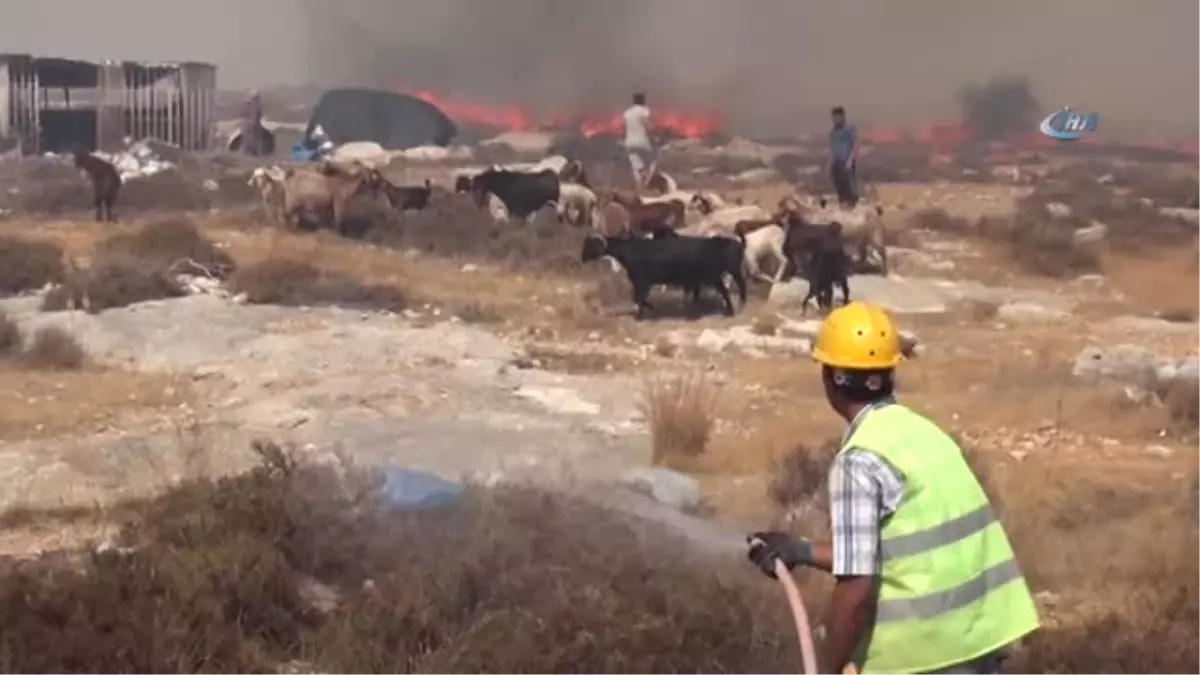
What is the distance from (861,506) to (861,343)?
388 millimetres

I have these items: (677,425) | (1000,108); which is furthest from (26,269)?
(1000,108)

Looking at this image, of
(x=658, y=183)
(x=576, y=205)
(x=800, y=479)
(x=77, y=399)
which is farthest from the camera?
(x=658, y=183)

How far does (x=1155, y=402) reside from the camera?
40.7 feet

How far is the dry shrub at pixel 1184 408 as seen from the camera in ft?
38.7

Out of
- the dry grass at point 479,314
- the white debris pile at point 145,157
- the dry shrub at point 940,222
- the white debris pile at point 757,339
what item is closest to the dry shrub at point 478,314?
the dry grass at point 479,314

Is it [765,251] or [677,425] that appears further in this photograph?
[765,251]

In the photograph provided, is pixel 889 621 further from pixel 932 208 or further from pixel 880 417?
pixel 932 208

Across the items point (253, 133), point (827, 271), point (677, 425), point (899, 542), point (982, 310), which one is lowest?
point (253, 133)

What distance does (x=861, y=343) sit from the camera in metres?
4.02

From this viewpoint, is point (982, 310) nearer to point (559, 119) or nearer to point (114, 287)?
point (114, 287)

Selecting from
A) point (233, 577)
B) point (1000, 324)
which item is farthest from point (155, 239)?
point (233, 577)

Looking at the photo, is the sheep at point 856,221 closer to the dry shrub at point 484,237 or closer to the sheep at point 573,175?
the dry shrub at point 484,237

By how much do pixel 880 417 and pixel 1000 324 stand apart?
1350 cm

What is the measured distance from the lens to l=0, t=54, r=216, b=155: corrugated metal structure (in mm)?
33031
